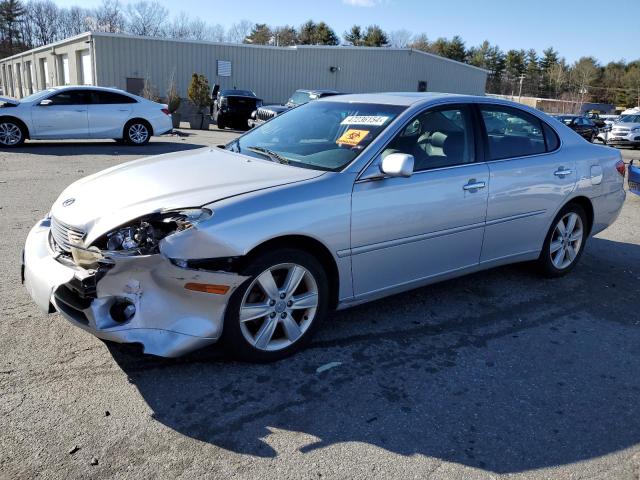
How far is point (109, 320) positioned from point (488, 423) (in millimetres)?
2078

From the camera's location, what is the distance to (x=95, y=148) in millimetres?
14164

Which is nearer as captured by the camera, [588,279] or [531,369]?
[531,369]

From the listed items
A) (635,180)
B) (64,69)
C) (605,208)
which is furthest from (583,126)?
(64,69)

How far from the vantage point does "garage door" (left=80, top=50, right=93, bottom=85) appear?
1203 inches

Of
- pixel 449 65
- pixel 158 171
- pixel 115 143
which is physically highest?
pixel 449 65

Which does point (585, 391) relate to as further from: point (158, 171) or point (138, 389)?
point (158, 171)

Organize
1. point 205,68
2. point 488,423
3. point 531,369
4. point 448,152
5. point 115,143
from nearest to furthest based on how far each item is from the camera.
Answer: point 488,423 < point 531,369 < point 448,152 < point 115,143 < point 205,68

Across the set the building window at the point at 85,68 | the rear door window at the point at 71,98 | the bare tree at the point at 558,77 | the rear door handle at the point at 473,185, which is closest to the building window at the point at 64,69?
the building window at the point at 85,68

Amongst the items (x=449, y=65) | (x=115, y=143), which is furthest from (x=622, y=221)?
(x=449, y=65)

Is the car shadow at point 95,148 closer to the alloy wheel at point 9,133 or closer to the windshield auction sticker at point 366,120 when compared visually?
the alloy wheel at point 9,133

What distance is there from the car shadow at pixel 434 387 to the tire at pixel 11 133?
11.9 metres

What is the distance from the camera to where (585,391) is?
331cm

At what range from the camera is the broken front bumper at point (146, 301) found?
2922mm

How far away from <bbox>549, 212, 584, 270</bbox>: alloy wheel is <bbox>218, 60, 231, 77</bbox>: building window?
30243 millimetres
